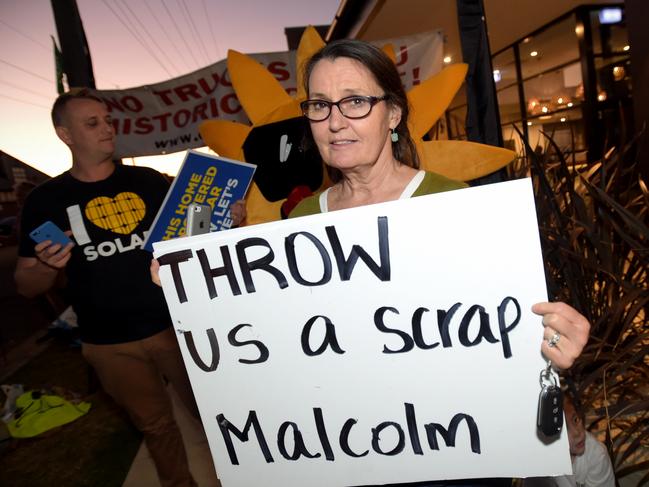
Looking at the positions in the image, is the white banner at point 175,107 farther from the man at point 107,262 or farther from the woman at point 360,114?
the woman at point 360,114

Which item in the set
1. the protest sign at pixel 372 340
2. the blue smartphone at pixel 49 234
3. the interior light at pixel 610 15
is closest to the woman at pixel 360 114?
the protest sign at pixel 372 340

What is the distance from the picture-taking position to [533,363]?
97cm

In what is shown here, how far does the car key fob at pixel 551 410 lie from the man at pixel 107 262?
65.5 inches

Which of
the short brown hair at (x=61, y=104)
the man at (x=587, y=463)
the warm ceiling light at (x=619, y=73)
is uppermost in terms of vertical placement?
the warm ceiling light at (x=619, y=73)

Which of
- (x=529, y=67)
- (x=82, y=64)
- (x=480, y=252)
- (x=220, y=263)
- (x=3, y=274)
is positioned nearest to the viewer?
(x=480, y=252)

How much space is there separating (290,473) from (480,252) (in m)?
0.69

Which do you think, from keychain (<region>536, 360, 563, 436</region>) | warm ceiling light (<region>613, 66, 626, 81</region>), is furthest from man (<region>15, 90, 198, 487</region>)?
warm ceiling light (<region>613, 66, 626, 81</region>)

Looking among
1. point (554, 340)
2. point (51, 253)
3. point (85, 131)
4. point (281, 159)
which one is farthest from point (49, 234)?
point (554, 340)

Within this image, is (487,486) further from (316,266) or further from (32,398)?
(32,398)

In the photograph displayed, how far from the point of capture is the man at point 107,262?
199 cm

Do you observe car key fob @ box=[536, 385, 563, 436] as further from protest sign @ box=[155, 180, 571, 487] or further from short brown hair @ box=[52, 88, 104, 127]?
short brown hair @ box=[52, 88, 104, 127]

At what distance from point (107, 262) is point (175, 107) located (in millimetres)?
2630

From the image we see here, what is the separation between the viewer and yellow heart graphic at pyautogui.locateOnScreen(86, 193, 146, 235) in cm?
201

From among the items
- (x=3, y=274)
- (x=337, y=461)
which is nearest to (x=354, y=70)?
(x=337, y=461)
